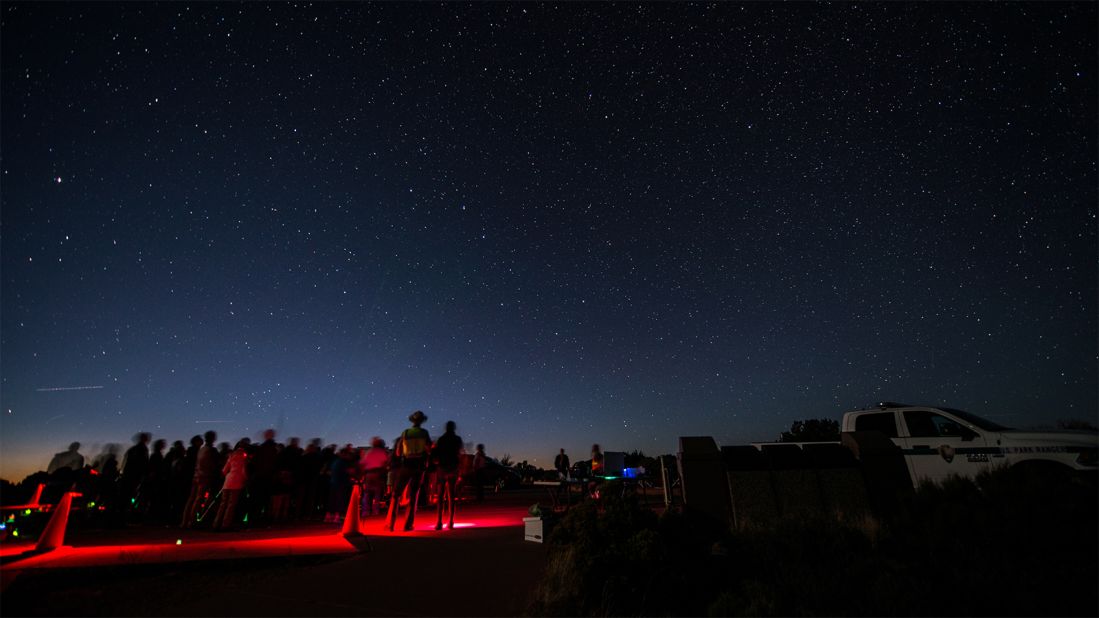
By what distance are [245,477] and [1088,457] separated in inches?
552

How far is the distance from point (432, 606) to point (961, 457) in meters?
9.77

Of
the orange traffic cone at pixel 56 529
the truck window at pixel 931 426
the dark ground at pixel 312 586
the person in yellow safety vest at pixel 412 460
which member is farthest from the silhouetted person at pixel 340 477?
the truck window at pixel 931 426

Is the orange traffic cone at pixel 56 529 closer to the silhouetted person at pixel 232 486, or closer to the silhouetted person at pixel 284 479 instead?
the silhouetted person at pixel 232 486

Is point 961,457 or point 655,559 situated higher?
point 961,457

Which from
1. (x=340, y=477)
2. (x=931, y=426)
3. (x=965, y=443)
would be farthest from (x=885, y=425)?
(x=340, y=477)

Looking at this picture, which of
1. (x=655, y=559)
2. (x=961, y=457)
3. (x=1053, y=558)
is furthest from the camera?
(x=961, y=457)

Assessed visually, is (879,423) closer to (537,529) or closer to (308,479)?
(537,529)

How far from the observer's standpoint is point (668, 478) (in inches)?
464

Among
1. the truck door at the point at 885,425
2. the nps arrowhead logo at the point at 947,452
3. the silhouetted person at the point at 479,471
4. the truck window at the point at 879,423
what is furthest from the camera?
the silhouetted person at the point at 479,471

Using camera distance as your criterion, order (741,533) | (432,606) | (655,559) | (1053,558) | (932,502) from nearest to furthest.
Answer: (432,606) < (1053,558) < (655,559) < (932,502) < (741,533)

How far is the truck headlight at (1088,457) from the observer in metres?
8.46

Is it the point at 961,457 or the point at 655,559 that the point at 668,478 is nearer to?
the point at 961,457

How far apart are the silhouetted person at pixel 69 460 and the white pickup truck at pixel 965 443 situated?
564 inches

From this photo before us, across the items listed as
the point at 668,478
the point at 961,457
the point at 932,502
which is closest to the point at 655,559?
the point at 932,502
